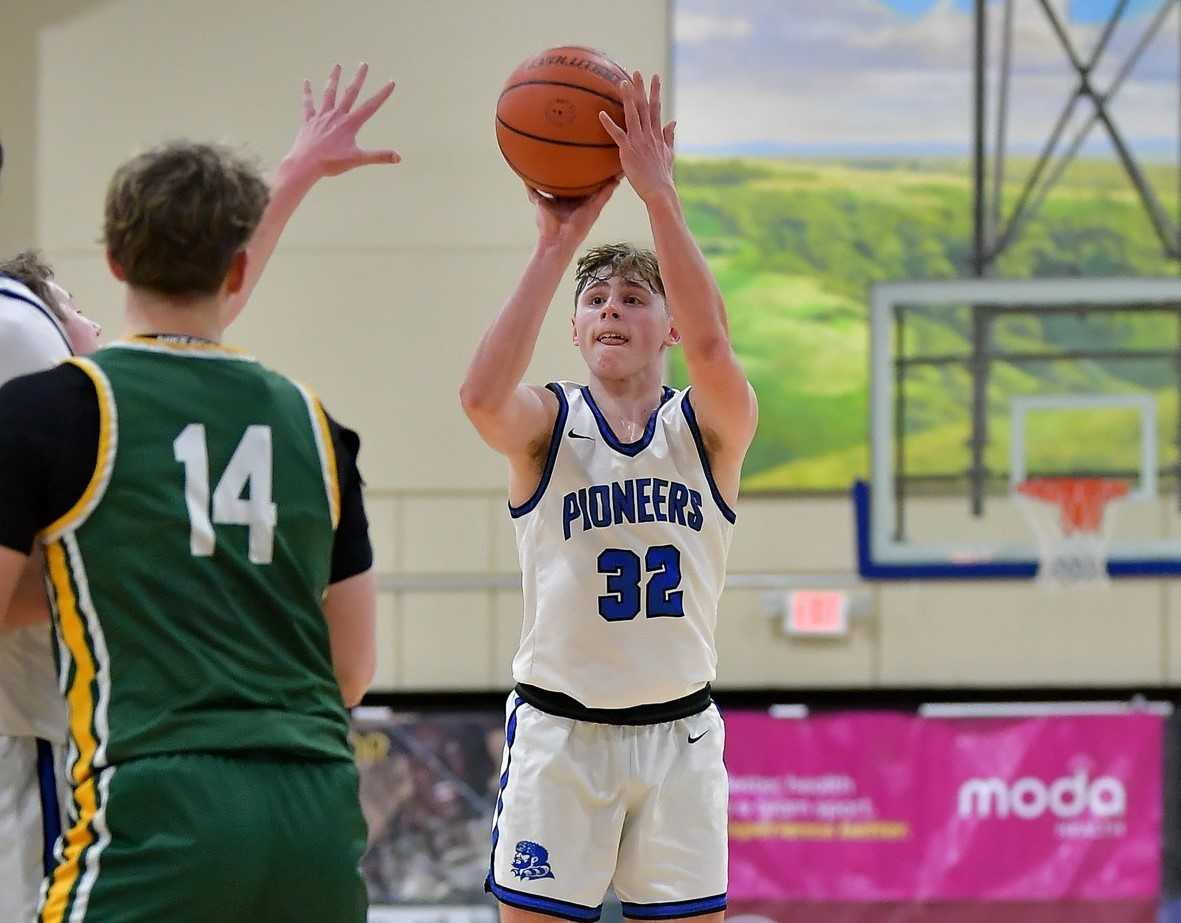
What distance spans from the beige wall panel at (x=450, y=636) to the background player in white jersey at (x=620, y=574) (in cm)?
469

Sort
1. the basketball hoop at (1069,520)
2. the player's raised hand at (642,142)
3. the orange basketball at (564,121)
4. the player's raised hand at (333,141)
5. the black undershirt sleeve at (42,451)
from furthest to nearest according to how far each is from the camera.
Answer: the basketball hoop at (1069,520)
the orange basketball at (564,121)
the player's raised hand at (642,142)
the player's raised hand at (333,141)
the black undershirt sleeve at (42,451)

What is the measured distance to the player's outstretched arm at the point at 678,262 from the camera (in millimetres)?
3203

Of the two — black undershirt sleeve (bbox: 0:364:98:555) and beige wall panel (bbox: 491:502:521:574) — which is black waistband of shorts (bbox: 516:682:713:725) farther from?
beige wall panel (bbox: 491:502:521:574)

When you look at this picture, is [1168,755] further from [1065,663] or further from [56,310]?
[56,310]

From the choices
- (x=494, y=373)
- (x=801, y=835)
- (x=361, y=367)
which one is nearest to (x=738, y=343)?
(x=361, y=367)

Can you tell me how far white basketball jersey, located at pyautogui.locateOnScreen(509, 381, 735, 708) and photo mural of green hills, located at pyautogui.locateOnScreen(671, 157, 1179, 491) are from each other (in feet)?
15.0

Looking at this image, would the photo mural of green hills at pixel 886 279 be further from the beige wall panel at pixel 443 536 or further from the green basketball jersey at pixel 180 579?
the green basketball jersey at pixel 180 579

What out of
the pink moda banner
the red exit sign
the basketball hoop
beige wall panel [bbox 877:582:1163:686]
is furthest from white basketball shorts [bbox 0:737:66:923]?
the basketball hoop

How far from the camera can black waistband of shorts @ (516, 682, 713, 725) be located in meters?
3.38

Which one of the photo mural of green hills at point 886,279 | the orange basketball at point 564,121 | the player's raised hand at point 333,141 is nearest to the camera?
the player's raised hand at point 333,141

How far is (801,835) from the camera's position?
7.73m

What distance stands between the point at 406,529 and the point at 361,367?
0.94 metres

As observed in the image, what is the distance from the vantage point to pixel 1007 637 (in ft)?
26.6

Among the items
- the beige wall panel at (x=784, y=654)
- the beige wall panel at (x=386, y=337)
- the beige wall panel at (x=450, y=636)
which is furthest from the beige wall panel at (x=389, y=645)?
the beige wall panel at (x=784, y=654)
